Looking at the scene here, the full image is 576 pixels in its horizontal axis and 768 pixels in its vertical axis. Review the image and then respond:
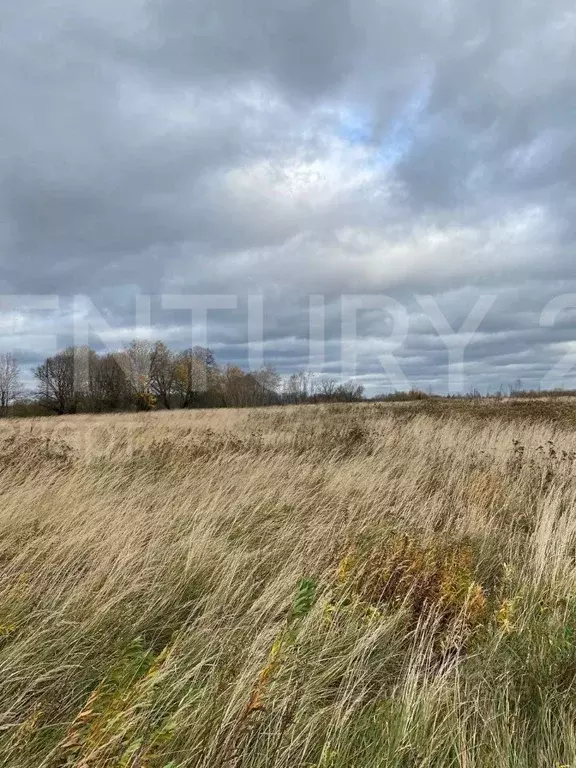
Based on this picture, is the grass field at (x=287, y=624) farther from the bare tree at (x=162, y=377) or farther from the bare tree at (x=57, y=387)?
the bare tree at (x=162, y=377)

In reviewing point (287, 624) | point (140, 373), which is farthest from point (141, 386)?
point (287, 624)

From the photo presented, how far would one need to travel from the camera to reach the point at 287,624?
2.62 meters

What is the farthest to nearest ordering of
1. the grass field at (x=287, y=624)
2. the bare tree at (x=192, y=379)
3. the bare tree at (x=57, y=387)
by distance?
the bare tree at (x=192, y=379)
the bare tree at (x=57, y=387)
the grass field at (x=287, y=624)

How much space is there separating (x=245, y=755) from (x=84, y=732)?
1.95 feet

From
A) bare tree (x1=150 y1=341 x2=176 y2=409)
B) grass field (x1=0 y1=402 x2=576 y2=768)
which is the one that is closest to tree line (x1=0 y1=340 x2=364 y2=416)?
bare tree (x1=150 y1=341 x2=176 y2=409)

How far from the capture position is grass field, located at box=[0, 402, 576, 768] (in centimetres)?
194

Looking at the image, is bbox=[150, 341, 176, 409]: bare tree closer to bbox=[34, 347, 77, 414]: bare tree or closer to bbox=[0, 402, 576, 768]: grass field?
bbox=[34, 347, 77, 414]: bare tree

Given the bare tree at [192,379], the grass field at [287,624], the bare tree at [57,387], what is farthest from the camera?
the bare tree at [192,379]

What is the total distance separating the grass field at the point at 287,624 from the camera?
194 cm

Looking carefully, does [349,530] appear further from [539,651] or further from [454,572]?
[539,651]

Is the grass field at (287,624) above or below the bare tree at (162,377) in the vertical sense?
below

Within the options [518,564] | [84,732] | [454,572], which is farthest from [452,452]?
[84,732]

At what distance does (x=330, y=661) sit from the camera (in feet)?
8.38

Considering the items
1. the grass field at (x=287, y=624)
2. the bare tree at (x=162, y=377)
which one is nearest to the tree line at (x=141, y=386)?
the bare tree at (x=162, y=377)
